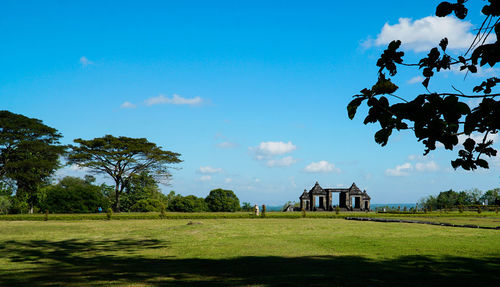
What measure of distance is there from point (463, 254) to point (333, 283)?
20.7 feet

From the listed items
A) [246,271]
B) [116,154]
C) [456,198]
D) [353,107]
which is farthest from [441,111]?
[456,198]

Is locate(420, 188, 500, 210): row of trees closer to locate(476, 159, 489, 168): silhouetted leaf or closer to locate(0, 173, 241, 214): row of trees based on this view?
locate(0, 173, 241, 214): row of trees

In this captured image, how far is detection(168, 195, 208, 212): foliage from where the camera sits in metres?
46.7

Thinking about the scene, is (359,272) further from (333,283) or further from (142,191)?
(142,191)

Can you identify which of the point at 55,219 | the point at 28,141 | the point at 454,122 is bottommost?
the point at 55,219

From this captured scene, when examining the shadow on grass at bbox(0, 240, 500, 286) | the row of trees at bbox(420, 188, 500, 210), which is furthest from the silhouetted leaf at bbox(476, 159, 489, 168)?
the row of trees at bbox(420, 188, 500, 210)

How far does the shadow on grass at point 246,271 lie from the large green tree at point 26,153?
3210 cm

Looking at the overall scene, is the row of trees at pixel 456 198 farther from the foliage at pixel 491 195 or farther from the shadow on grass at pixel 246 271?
the shadow on grass at pixel 246 271

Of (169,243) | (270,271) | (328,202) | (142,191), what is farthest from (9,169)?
(270,271)

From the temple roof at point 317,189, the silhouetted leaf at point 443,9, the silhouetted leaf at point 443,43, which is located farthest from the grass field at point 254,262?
the temple roof at point 317,189

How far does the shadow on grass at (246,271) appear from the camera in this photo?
746cm

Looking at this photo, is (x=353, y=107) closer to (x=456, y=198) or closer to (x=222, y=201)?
(x=222, y=201)

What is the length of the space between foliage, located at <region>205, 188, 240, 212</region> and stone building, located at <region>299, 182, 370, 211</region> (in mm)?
9378

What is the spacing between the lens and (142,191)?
171 feet
